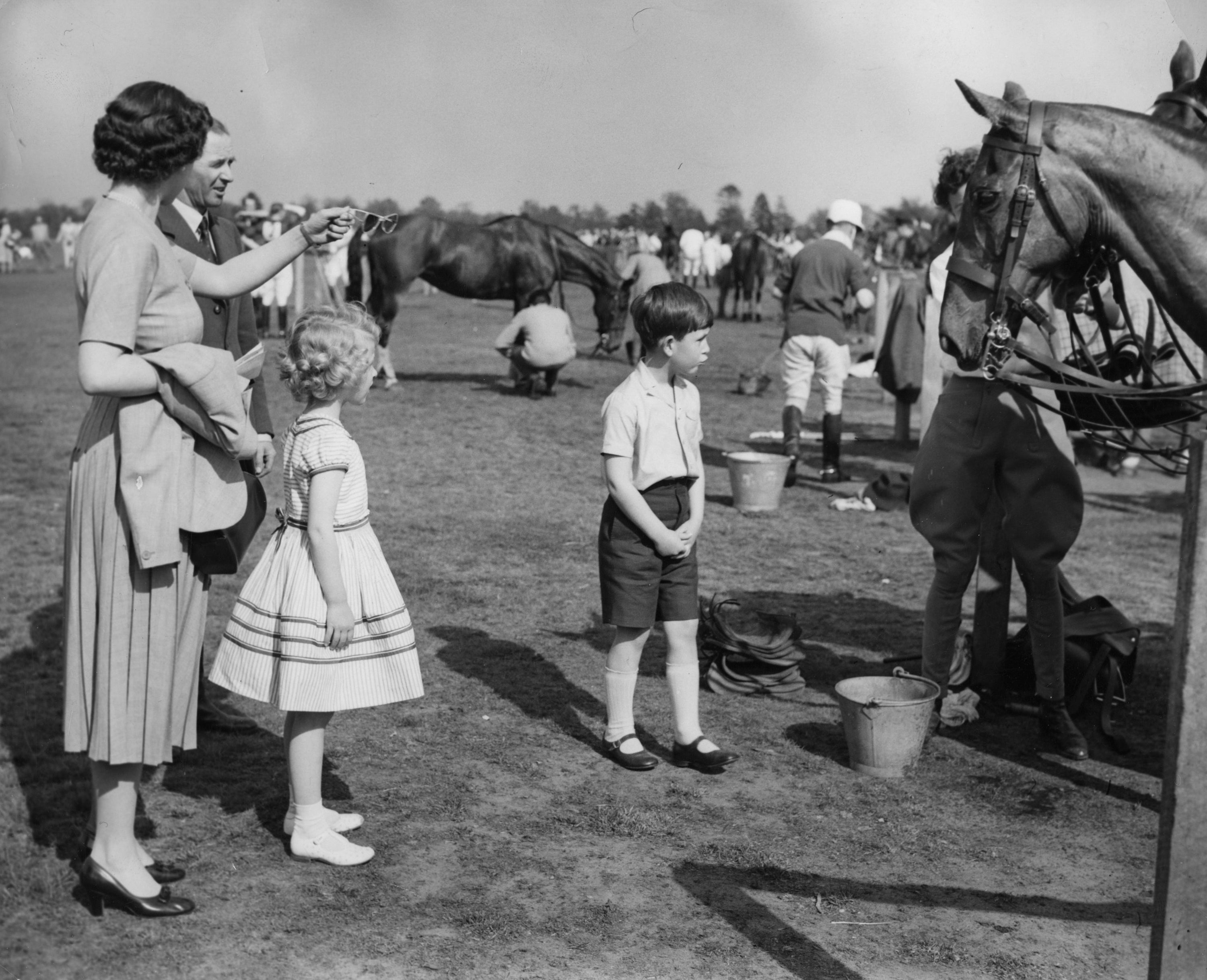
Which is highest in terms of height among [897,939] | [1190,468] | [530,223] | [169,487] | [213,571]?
[530,223]

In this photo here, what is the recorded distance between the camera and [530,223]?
1750 cm

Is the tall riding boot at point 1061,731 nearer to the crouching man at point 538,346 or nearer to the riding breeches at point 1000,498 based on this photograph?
the riding breeches at point 1000,498

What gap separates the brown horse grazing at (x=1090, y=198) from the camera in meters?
3.86

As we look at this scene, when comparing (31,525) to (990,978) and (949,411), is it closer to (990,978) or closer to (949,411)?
(949,411)

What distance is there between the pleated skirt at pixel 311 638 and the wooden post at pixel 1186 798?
2.15m

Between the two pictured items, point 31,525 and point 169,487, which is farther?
point 31,525

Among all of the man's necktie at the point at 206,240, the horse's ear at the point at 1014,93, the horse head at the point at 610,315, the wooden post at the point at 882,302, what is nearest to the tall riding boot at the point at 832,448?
the wooden post at the point at 882,302

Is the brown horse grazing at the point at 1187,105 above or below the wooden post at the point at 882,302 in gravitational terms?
above

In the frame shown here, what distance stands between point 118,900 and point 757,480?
6.11m

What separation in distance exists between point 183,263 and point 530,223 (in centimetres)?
1402

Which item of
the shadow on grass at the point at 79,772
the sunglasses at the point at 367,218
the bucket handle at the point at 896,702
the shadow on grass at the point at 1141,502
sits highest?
the sunglasses at the point at 367,218

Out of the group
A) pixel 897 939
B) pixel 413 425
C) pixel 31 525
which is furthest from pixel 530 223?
pixel 897 939

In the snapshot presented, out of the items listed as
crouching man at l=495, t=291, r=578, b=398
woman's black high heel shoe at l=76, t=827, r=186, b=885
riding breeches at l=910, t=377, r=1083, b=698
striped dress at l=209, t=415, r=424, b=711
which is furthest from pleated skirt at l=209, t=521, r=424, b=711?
crouching man at l=495, t=291, r=578, b=398

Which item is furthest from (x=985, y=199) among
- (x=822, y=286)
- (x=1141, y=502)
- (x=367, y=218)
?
(x=1141, y=502)
